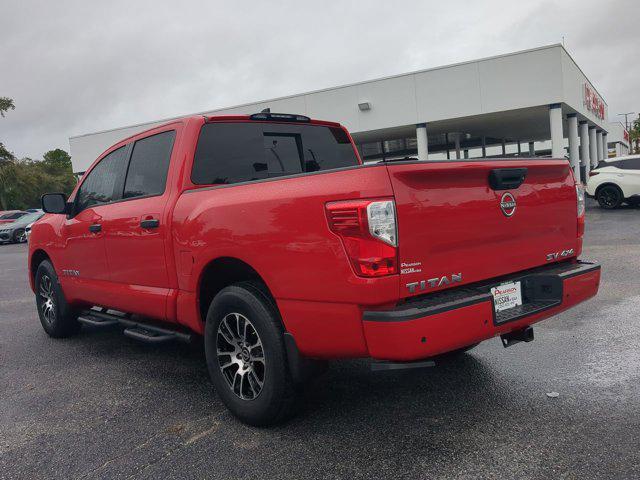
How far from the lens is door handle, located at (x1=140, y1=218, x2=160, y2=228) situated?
3.88m

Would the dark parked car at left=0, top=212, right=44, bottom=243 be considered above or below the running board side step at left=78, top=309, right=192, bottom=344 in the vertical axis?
above

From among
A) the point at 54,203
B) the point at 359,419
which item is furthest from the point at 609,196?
the point at 54,203

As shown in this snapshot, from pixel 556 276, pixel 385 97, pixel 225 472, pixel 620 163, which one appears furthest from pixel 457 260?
pixel 385 97

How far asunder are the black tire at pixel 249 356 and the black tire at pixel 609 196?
16713 mm

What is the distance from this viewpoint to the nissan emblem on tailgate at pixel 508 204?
3.14m

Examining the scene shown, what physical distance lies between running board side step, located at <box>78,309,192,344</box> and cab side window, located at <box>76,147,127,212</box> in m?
1.01

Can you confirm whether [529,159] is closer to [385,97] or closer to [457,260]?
[457,260]

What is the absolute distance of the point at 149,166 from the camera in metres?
4.30

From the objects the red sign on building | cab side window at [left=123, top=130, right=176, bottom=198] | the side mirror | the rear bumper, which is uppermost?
the red sign on building

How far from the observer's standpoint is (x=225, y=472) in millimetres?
2801

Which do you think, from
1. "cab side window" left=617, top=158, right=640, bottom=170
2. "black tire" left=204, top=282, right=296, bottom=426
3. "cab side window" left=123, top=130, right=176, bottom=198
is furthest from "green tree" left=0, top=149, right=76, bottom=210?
"black tire" left=204, top=282, right=296, bottom=426

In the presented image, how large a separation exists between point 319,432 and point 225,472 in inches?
24.1

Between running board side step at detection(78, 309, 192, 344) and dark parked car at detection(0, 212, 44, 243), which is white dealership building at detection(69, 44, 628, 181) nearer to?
dark parked car at detection(0, 212, 44, 243)

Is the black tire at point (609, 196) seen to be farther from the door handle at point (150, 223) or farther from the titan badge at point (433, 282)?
the door handle at point (150, 223)
